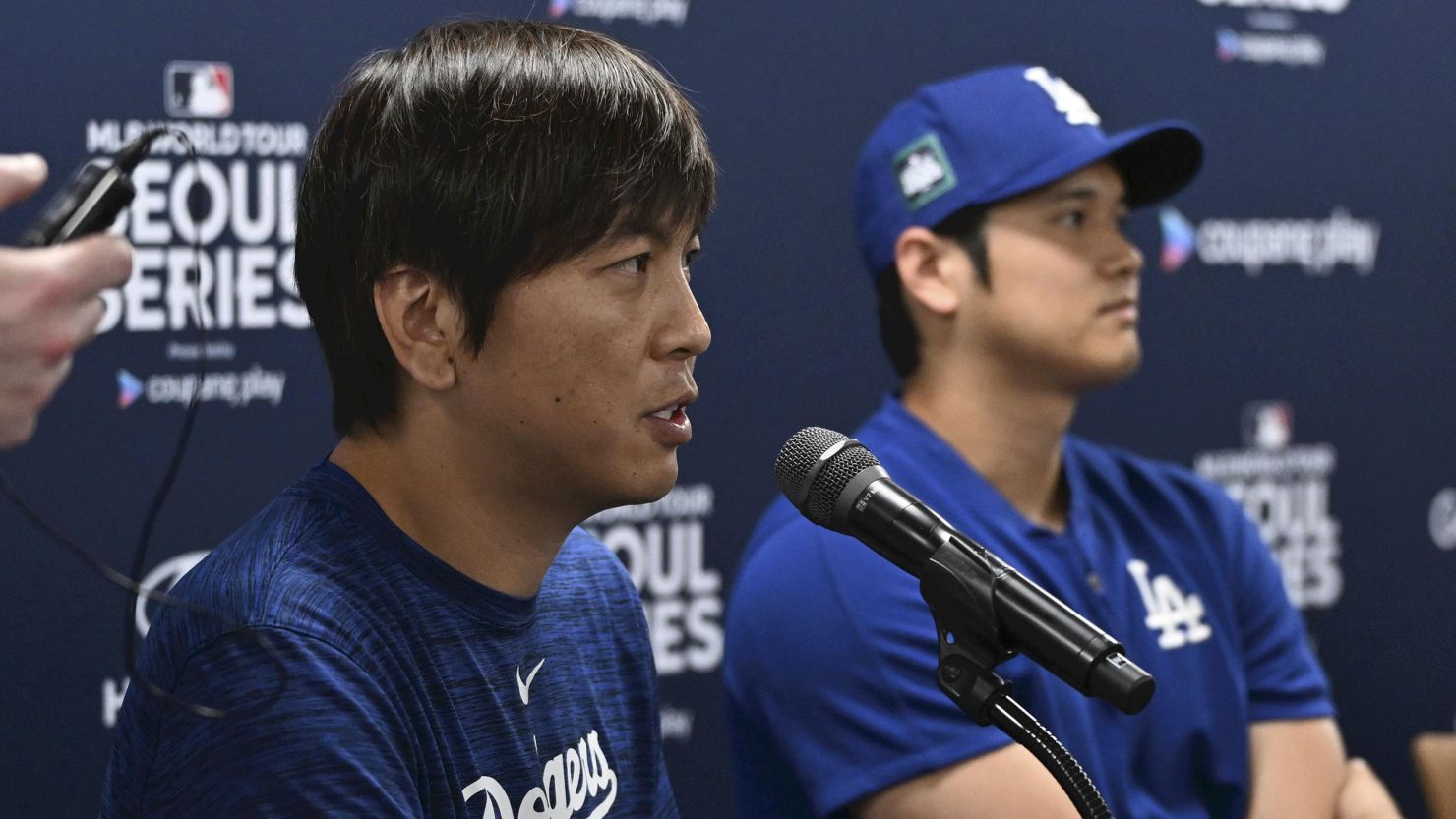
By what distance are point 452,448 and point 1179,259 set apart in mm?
1718

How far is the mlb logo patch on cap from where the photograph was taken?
1.82 meters

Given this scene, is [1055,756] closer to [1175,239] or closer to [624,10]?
[624,10]

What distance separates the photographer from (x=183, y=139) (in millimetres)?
1021

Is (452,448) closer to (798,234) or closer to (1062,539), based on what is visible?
(1062,539)

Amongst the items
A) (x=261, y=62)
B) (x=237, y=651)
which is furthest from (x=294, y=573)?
(x=261, y=62)

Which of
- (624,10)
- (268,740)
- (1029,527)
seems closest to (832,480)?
(268,740)

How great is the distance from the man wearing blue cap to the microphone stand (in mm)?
582

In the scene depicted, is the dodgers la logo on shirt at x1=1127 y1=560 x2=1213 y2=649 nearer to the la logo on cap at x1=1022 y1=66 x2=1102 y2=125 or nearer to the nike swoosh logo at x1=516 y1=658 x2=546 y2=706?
the la logo on cap at x1=1022 y1=66 x2=1102 y2=125

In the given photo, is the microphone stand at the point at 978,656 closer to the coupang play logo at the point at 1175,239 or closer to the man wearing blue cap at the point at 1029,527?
the man wearing blue cap at the point at 1029,527

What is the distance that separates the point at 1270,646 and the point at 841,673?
0.56 meters

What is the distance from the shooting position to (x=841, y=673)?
1528mm

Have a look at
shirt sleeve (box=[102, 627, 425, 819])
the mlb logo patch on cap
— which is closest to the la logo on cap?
the mlb logo patch on cap

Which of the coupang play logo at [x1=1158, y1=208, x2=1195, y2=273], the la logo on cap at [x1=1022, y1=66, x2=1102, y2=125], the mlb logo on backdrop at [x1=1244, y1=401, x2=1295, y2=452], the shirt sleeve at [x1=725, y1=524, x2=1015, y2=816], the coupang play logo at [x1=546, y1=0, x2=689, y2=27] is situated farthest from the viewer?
the mlb logo on backdrop at [x1=1244, y1=401, x2=1295, y2=452]

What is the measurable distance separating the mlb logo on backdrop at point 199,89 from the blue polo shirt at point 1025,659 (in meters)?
0.75
